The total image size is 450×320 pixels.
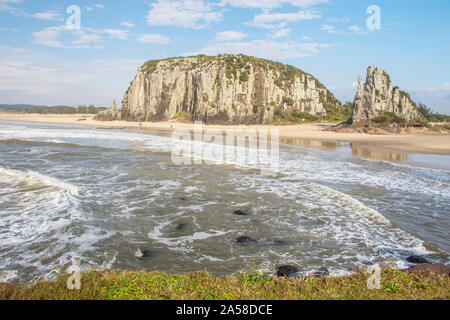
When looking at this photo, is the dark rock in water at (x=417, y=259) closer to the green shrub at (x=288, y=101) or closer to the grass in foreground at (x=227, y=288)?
the grass in foreground at (x=227, y=288)

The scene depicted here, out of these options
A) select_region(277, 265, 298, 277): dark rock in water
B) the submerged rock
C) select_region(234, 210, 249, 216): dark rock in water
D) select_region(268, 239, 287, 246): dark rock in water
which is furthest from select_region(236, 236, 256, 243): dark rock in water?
select_region(234, 210, 249, 216): dark rock in water

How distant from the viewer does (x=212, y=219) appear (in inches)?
338

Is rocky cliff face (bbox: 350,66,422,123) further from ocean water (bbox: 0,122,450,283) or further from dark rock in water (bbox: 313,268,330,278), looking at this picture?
dark rock in water (bbox: 313,268,330,278)

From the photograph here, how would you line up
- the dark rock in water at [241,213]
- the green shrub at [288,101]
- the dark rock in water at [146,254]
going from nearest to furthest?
the dark rock in water at [146,254]
the dark rock in water at [241,213]
the green shrub at [288,101]

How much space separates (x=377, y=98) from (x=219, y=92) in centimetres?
3836

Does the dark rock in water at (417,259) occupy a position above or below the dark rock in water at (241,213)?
below

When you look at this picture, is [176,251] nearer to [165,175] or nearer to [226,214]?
[226,214]

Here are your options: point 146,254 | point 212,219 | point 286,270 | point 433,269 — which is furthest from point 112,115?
point 433,269

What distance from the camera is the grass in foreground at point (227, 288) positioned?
371 cm

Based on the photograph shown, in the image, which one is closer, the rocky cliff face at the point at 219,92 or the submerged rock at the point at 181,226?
the submerged rock at the point at 181,226

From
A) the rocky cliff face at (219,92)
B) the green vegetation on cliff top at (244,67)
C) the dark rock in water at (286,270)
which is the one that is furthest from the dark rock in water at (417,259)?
the green vegetation on cliff top at (244,67)

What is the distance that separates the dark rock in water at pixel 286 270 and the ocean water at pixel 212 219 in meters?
0.21
